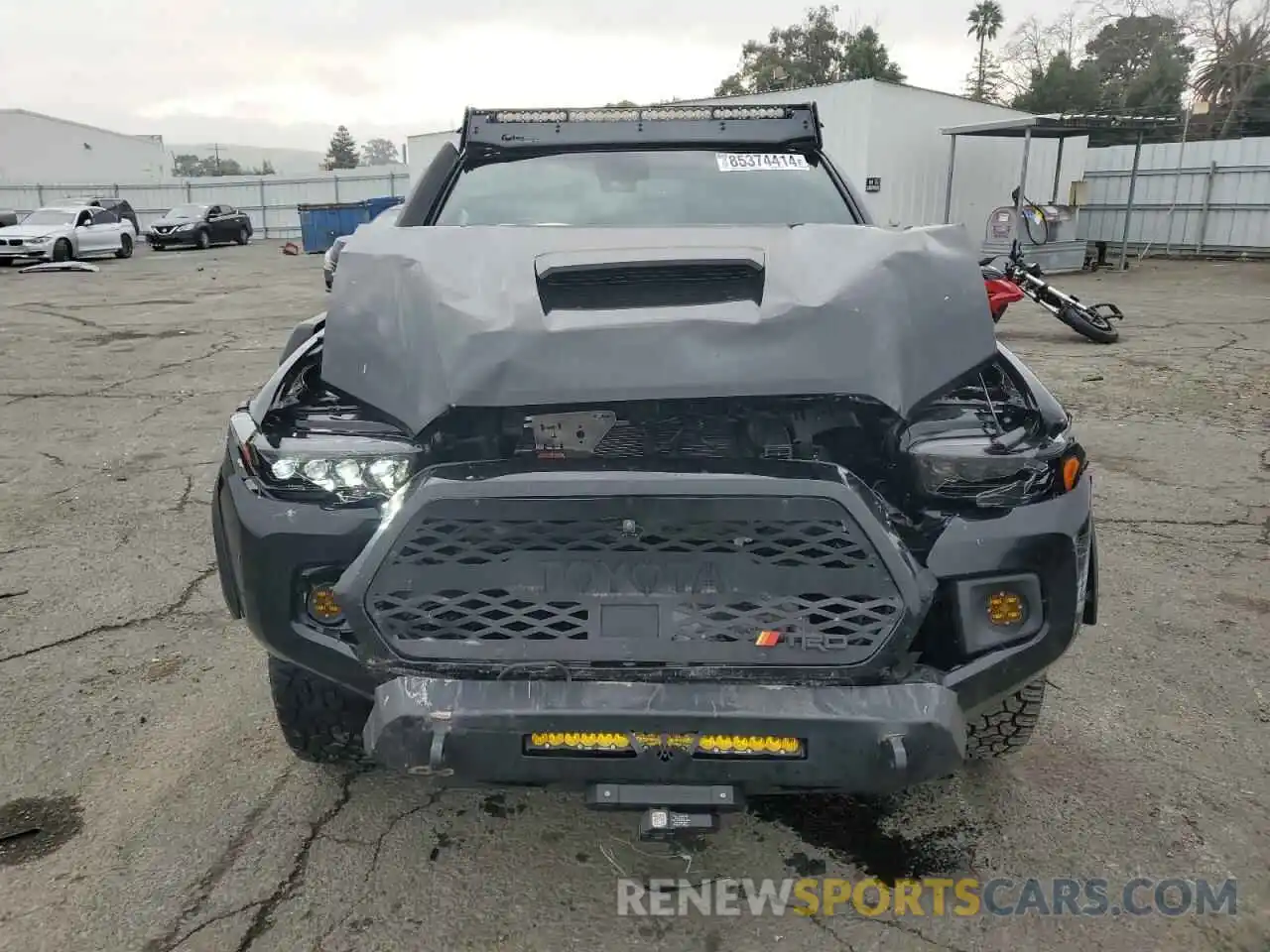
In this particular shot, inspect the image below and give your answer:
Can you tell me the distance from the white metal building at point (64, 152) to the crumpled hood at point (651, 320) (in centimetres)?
5010

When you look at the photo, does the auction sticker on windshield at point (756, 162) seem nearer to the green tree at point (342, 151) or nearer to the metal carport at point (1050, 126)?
the metal carport at point (1050, 126)

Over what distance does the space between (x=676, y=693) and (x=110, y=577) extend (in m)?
3.24

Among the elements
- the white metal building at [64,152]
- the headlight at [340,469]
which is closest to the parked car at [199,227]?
the white metal building at [64,152]

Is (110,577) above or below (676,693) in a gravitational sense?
below

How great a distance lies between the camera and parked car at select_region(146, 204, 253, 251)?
2589 cm

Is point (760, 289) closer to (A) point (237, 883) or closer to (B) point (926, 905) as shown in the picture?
(B) point (926, 905)

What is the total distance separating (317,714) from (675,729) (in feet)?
3.44

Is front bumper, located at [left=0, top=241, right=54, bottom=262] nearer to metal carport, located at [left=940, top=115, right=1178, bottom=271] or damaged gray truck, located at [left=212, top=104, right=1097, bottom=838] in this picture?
metal carport, located at [left=940, top=115, right=1178, bottom=271]

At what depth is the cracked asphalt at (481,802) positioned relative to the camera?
2066 millimetres

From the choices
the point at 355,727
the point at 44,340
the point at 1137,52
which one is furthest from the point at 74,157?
the point at 355,727

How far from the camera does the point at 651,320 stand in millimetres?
1957

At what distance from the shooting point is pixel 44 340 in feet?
34.9

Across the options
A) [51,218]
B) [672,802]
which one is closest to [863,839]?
[672,802]

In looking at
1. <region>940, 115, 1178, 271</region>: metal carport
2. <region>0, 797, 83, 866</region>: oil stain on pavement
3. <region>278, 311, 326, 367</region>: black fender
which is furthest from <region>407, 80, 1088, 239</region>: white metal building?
<region>0, 797, 83, 866</region>: oil stain on pavement
